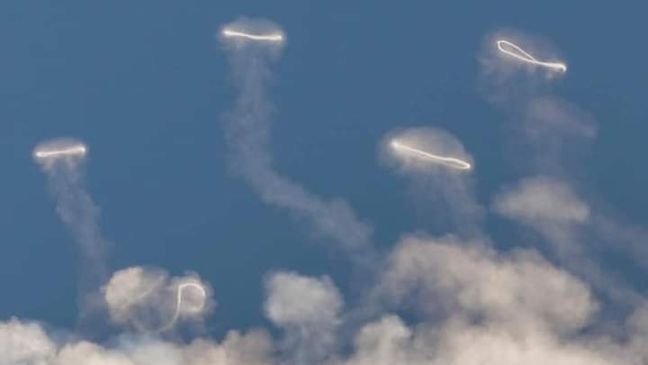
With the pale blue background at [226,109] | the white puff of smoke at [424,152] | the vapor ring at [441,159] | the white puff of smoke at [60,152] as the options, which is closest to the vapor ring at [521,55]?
the pale blue background at [226,109]

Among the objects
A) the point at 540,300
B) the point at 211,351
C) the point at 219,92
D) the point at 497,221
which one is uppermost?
the point at 219,92

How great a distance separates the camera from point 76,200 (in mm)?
20719

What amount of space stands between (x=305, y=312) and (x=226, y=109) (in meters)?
3.85

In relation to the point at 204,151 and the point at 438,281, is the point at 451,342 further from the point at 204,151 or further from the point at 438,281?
the point at 204,151

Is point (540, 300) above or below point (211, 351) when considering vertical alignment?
above

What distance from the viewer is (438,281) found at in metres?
19.5

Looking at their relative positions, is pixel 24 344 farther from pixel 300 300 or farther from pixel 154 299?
pixel 300 300

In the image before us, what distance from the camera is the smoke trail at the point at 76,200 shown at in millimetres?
20406

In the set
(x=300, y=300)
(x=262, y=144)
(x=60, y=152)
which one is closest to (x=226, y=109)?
(x=262, y=144)

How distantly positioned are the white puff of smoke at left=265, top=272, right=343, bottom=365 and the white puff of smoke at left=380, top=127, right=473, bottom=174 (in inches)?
94.2

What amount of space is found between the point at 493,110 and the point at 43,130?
784 centimetres

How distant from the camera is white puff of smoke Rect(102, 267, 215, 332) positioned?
20.0 m

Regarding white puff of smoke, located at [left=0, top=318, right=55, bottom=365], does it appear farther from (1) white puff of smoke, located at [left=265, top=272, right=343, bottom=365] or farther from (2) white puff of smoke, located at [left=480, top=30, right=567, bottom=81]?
(2) white puff of smoke, located at [left=480, top=30, right=567, bottom=81]

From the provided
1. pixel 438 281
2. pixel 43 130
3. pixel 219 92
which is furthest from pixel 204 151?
pixel 438 281
